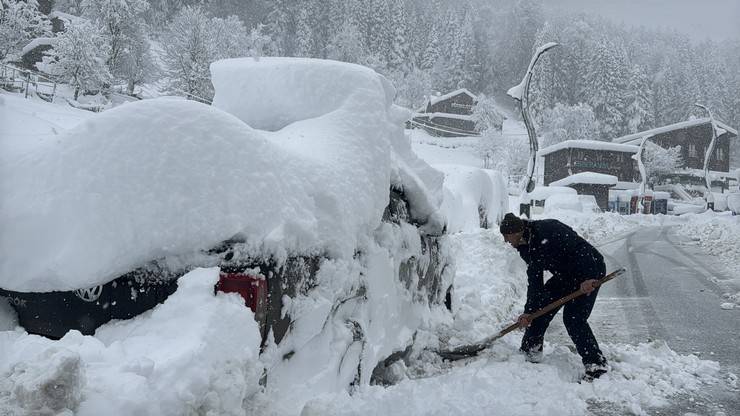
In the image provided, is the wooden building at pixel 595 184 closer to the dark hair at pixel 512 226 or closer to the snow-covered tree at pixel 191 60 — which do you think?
the snow-covered tree at pixel 191 60

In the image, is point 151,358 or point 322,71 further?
point 322,71

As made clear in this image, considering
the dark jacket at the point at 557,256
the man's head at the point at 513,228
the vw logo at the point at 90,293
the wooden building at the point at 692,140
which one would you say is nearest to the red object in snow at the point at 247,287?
the vw logo at the point at 90,293

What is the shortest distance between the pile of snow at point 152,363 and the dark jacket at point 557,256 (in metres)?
3.00

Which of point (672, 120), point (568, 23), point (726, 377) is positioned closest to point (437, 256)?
point (726, 377)

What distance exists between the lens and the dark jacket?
4289 millimetres

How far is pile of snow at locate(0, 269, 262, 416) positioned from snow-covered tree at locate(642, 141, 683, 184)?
2239 inches

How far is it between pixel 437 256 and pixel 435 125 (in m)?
59.0

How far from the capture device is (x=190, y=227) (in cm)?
206

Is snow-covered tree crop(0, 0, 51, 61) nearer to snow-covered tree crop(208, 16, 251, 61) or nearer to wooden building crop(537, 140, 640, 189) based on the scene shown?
snow-covered tree crop(208, 16, 251, 61)

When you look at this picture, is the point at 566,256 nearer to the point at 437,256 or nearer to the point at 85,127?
the point at 437,256

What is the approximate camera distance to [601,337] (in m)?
5.36

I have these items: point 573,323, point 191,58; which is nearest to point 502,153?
point 191,58

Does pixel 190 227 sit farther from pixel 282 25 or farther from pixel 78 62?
pixel 282 25

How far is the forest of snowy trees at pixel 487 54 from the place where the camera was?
6425 cm
